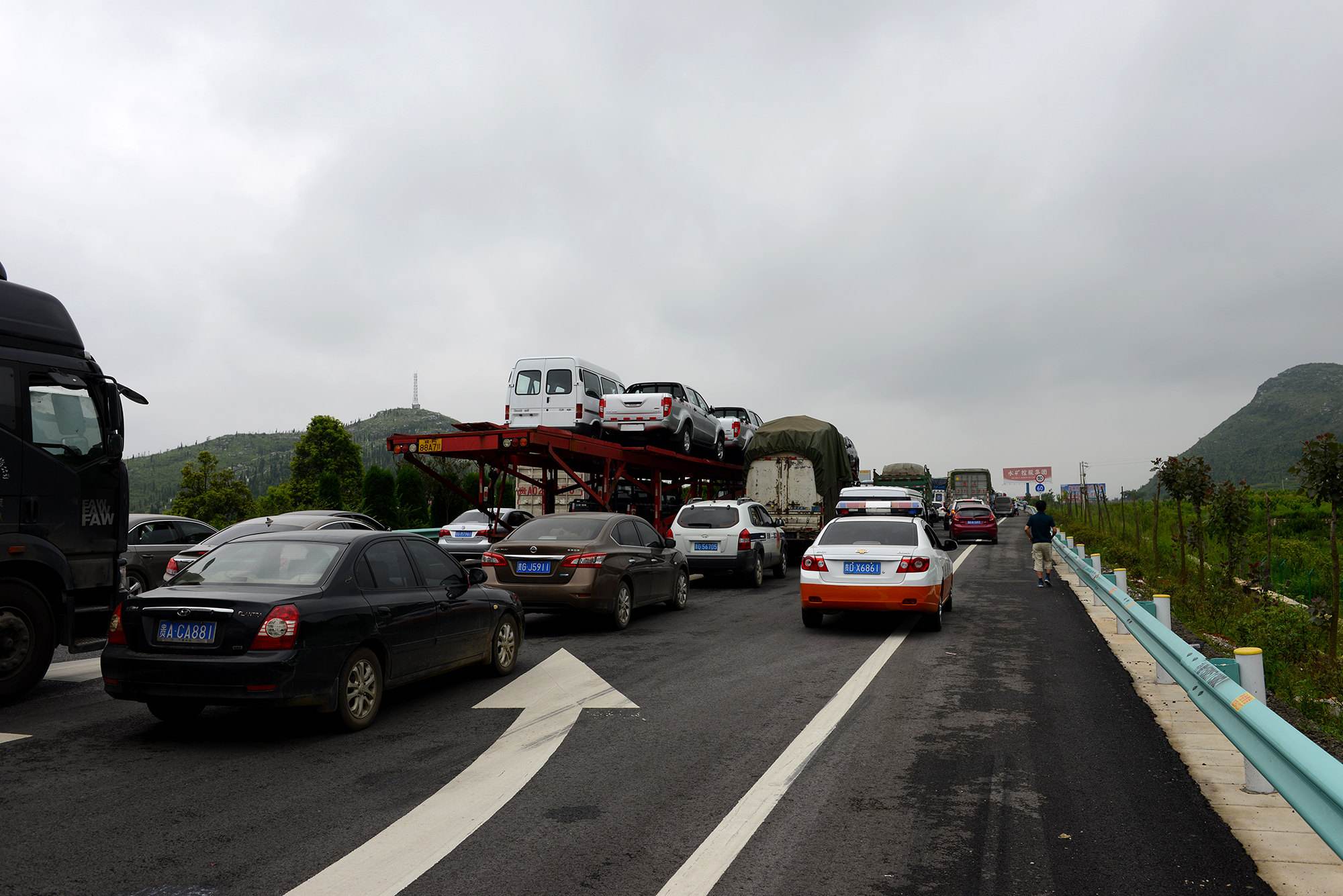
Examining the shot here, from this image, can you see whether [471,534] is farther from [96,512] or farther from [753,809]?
[753,809]

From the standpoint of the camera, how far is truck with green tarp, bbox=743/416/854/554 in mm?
23469

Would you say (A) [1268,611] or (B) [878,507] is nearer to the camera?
(A) [1268,611]

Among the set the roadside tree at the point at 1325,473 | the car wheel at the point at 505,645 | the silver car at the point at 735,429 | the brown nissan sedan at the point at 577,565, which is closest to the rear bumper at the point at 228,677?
the car wheel at the point at 505,645

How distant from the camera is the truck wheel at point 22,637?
7.59 metres

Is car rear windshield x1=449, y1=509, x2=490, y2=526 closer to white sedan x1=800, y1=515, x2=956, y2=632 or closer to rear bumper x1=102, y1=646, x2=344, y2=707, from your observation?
white sedan x1=800, y1=515, x2=956, y2=632

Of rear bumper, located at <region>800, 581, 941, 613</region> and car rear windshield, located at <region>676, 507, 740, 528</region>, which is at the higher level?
car rear windshield, located at <region>676, 507, 740, 528</region>

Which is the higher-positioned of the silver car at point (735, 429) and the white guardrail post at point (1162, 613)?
the silver car at point (735, 429)

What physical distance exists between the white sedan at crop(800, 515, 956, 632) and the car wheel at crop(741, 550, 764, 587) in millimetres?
5981

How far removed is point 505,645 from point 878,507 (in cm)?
1496

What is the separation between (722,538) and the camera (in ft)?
60.5

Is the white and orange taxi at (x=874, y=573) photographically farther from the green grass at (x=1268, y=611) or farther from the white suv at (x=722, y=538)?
the white suv at (x=722, y=538)

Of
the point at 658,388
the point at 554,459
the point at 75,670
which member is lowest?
the point at 75,670

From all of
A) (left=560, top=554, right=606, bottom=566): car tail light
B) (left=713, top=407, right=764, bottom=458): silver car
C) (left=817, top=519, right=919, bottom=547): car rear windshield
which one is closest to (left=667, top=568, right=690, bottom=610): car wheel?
(left=560, top=554, right=606, bottom=566): car tail light

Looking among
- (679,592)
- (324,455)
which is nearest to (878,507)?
(679,592)
